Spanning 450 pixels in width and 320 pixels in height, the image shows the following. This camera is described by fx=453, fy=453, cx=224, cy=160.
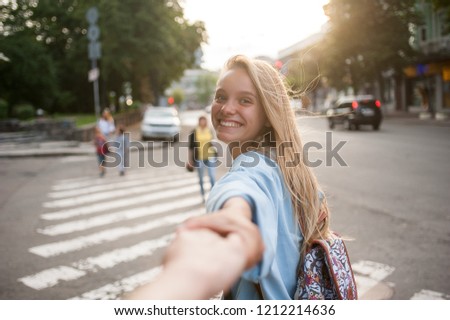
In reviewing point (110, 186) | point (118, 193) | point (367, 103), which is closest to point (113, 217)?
point (118, 193)

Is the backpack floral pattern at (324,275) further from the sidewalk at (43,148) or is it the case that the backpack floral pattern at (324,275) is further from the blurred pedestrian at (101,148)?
the sidewalk at (43,148)

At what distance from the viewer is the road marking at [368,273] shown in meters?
4.15

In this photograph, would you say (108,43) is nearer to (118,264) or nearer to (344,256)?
(118,264)

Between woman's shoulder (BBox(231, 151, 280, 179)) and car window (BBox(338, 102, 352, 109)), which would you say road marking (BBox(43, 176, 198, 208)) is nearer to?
woman's shoulder (BBox(231, 151, 280, 179))

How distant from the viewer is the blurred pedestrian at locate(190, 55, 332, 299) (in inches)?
56.5

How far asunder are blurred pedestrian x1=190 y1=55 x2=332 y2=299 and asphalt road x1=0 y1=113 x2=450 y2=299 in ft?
1.10

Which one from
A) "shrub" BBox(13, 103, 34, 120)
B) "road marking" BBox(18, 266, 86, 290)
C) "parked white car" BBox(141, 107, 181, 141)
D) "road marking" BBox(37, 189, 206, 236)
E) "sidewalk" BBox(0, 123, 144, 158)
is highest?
"shrub" BBox(13, 103, 34, 120)

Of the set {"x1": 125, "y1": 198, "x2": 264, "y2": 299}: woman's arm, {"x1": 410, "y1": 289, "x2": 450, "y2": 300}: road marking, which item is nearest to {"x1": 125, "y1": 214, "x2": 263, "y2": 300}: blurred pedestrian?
{"x1": 125, "y1": 198, "x2": 264, "y2": 299}: woman's arm

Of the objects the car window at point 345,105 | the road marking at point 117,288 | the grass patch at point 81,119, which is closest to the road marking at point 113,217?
the road marking at point 117,288

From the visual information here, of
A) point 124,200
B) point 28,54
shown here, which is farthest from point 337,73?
point 124,200

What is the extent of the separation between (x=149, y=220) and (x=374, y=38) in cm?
2753

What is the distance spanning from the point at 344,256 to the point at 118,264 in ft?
12.9

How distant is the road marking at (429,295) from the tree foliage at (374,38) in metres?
26.4
